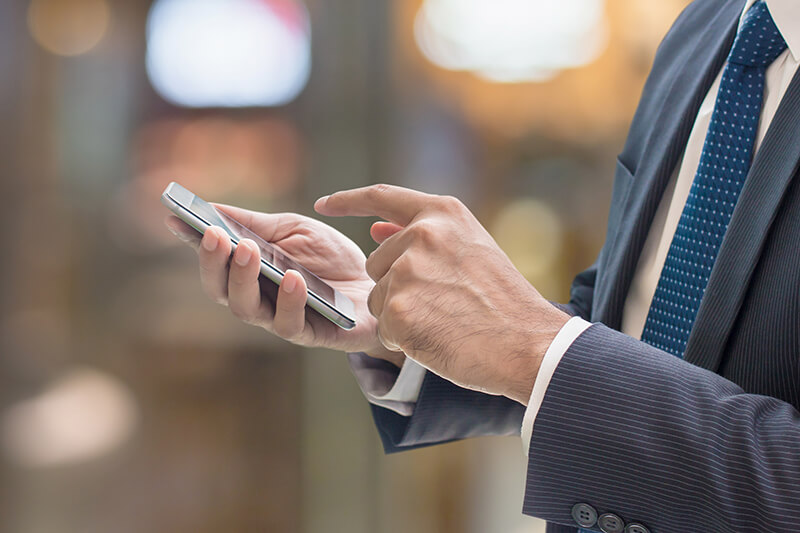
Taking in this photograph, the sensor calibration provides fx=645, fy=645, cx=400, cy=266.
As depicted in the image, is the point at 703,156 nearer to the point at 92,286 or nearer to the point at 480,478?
the point at 480,478

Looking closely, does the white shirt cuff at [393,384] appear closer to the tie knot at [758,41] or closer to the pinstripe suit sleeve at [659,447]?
the pinstripe suit sleeve at [659,447]

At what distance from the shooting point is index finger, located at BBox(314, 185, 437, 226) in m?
0.72

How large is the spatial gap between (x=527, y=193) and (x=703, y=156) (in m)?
1.34

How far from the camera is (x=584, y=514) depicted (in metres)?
0.60

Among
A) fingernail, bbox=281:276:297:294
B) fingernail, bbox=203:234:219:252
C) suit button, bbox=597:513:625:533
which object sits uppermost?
fingernail, bbox=203:234:219:252

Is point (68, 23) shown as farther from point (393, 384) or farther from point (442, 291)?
point (442, 291)

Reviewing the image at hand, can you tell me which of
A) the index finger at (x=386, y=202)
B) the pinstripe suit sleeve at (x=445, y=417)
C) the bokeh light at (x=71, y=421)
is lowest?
the bokeh light at (x=71, y=421)

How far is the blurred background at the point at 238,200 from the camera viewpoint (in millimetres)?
2125

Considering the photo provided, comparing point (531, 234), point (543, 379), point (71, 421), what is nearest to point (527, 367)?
point (543, 379)

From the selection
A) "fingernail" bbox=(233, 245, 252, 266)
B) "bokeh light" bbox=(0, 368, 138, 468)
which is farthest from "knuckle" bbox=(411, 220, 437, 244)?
"bokeh light" bbox=(0, 368, 138, 468)

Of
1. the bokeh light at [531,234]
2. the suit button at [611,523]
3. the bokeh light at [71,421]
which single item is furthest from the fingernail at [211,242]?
the bokeh light at [71,421]

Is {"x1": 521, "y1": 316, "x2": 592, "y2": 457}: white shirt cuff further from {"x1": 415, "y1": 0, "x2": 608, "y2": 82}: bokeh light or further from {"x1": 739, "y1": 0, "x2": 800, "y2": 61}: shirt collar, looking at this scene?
{"x1": 415, "y1": 0, "x2": 608, "y2": 82}: bokeh light

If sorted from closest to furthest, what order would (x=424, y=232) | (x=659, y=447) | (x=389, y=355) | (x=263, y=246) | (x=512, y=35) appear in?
1. (x=659, y=447)
2. (x=424, y=232)
3. (x=263, y=246)
4. (x=389, y=355)
5. (x=512, y=35)

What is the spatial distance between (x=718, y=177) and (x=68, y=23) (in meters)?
2.15
